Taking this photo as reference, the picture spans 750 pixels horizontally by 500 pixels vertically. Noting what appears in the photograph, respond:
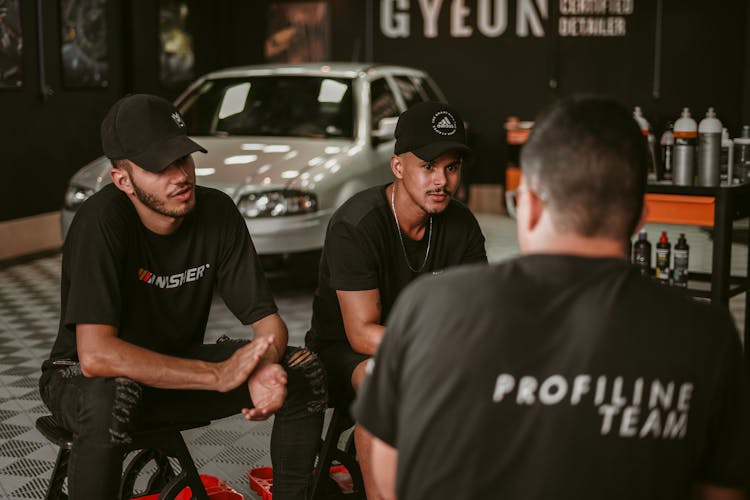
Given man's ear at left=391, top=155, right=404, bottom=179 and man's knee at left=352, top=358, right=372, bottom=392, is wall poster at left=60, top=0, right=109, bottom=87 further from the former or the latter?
man's knee at left=352, top=358, right=372, bottom=392

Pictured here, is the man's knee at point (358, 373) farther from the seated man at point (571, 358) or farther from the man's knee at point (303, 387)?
the seated man at point (571, 358)

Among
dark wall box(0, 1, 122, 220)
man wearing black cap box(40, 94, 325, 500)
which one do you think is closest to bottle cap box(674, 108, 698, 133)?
man wearing black cap box(40, 94, 325, 500)

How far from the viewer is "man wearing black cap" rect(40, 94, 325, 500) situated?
8.31ft

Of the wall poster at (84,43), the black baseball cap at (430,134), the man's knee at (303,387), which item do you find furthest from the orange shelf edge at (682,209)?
the wall poster at (84,43)

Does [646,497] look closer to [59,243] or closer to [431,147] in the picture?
[431,147]

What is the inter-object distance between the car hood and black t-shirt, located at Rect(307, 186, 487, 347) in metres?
2.99

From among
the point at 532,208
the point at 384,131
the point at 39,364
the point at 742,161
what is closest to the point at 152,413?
the point at 532,208

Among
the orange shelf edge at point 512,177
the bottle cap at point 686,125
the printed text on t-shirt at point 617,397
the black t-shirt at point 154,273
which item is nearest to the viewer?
the printed text on t-shirt at point 617,397

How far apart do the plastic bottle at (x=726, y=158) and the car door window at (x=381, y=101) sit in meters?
2.81

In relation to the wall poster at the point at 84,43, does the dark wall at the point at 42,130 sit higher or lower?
lower

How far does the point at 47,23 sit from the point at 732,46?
6.84 m

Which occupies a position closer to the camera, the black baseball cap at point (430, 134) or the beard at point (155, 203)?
the beard at point (155, 203)

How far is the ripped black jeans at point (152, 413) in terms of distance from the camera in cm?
245

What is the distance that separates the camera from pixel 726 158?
15.3 ft
